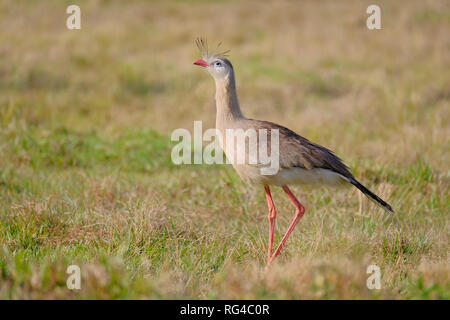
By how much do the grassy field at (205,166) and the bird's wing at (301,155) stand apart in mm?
455

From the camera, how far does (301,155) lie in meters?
3.75

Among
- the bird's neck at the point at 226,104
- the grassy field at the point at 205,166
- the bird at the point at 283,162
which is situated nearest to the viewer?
the grassy field at the point at 205,166

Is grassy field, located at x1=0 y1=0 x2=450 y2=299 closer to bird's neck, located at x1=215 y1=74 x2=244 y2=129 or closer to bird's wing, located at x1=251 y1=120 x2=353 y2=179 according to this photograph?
bird's wing, located at x1=251 y1=120 x2=353 y2=179

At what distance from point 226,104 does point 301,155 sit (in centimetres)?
66

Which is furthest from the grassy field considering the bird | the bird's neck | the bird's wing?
the bird's neck

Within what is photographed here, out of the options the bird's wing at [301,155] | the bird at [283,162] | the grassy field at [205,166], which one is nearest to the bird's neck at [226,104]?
the bird at [283,162]

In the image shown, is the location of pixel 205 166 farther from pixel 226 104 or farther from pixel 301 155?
pixel 301 155

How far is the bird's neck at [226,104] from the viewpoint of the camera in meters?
3.94

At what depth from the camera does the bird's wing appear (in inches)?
147

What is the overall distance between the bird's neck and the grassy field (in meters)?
0.78

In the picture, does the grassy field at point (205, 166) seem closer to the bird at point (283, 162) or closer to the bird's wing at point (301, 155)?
the bird at point (283, 162)

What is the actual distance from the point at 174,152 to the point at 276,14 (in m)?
8.77

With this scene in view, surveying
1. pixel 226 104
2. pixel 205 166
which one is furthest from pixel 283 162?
pixel 205 166
